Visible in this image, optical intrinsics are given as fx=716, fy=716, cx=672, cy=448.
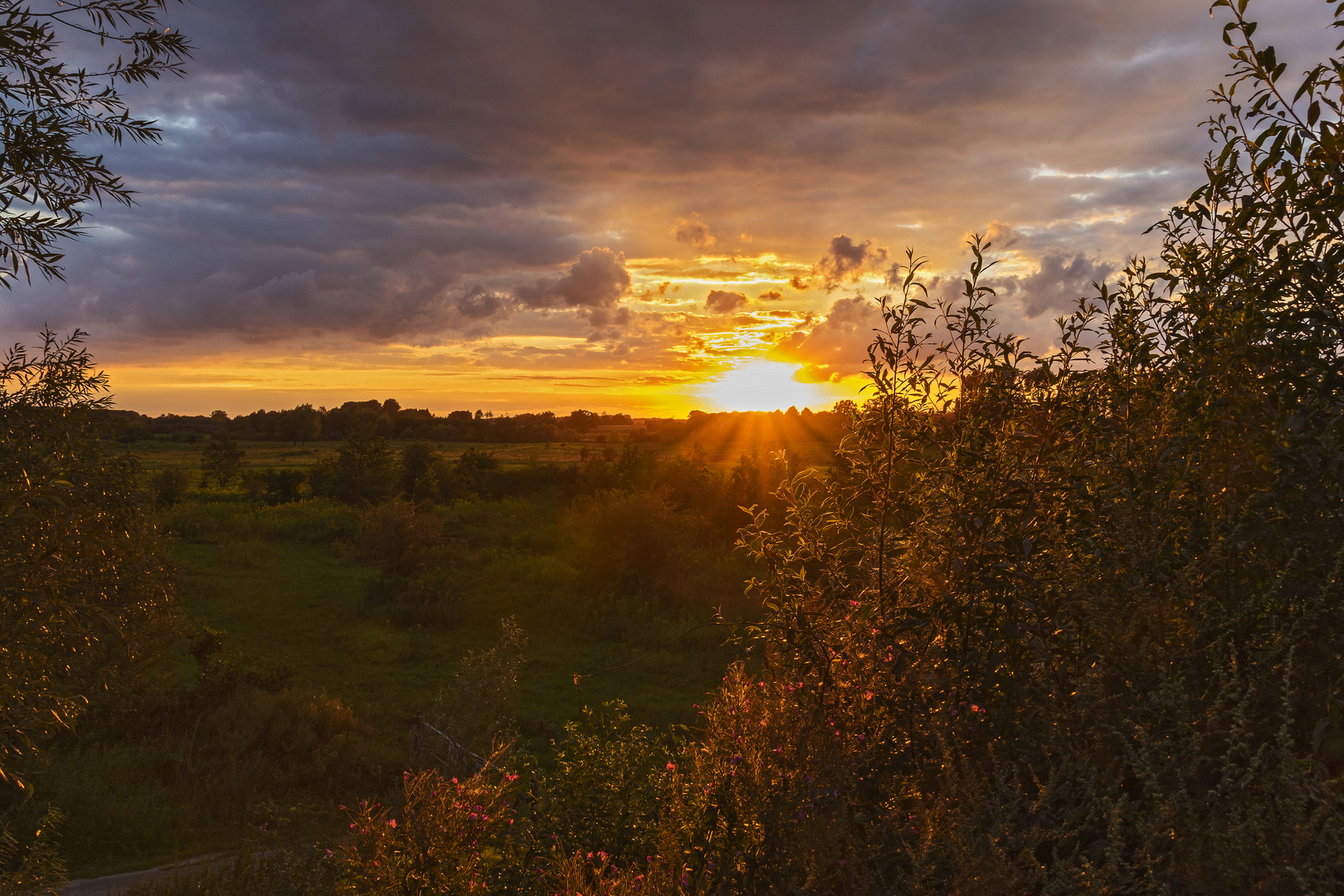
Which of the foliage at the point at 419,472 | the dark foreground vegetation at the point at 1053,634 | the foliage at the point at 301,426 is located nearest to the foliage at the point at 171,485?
the foliage at the point at 419,472

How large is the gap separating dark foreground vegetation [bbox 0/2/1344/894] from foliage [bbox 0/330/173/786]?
0.20 ft

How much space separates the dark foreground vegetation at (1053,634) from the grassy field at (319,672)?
2.77m

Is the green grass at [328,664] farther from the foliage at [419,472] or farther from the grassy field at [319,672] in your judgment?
the foliage at [419,472]

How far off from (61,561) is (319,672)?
540 inches

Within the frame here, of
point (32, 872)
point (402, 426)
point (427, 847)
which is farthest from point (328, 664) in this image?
point (402, 426)

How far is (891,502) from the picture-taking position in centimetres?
354

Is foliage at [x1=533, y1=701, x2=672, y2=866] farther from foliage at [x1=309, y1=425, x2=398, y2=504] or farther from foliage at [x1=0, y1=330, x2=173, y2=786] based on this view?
foliage at [x1=309, y1=425, x2=398, y2=504]

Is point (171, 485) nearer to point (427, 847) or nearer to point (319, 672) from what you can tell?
point (319, 672)

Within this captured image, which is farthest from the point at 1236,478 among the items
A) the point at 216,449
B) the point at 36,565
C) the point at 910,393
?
the point at 216,449

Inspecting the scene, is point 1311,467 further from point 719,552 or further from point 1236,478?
point 719,552

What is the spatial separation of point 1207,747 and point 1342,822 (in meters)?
0.68

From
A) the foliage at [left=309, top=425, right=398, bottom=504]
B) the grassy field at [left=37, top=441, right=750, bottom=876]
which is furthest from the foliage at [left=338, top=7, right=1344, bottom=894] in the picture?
the foliage at [left=309, top=425, right=398, bottom=504]

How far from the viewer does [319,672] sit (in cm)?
1692

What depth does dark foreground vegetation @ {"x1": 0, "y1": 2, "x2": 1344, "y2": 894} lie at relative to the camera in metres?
2.46
